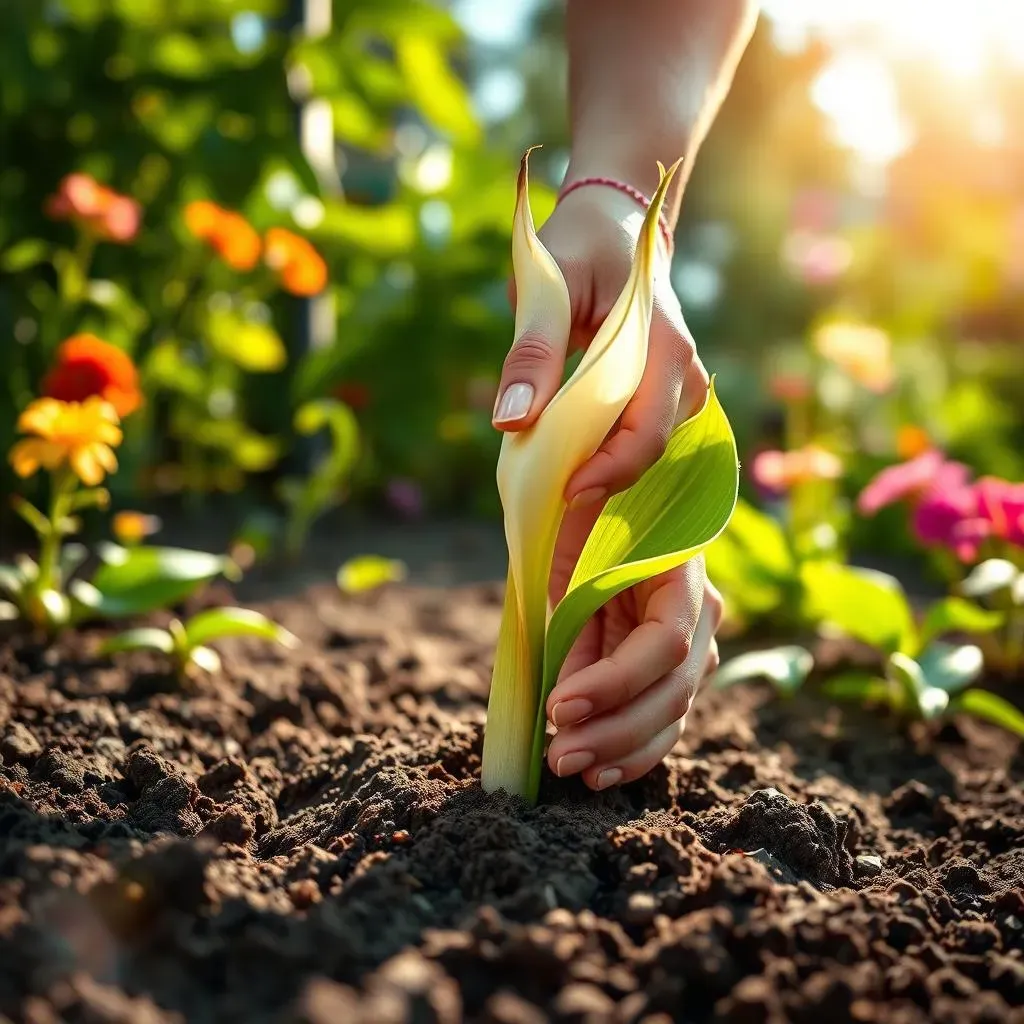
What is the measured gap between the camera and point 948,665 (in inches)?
75.7

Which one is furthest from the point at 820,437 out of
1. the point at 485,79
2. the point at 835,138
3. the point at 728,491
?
the point at 485,79

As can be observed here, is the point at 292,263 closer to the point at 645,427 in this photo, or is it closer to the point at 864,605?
the point at 864,605

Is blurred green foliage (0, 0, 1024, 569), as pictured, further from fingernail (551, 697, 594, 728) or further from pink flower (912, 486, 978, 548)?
fingernail (551, 697, 594, 728)

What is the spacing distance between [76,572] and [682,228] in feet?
14.3

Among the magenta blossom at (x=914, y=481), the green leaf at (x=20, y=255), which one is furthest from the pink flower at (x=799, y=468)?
the green leaf at (x=20, y=255)

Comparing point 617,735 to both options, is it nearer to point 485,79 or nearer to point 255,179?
point 255,179

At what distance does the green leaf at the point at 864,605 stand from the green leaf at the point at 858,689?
77mm

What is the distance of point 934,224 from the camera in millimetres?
6820

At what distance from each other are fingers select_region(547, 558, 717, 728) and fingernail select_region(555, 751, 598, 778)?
0.11ft

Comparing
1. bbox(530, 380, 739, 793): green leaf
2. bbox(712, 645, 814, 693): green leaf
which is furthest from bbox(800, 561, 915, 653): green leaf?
bbox(530, 380, 739, 793): green leaf

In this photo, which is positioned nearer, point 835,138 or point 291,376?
point 291,376

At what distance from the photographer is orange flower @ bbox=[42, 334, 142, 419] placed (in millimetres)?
2186

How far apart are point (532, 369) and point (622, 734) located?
1.31 feet

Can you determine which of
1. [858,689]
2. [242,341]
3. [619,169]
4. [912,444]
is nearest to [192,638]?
[619,169]
